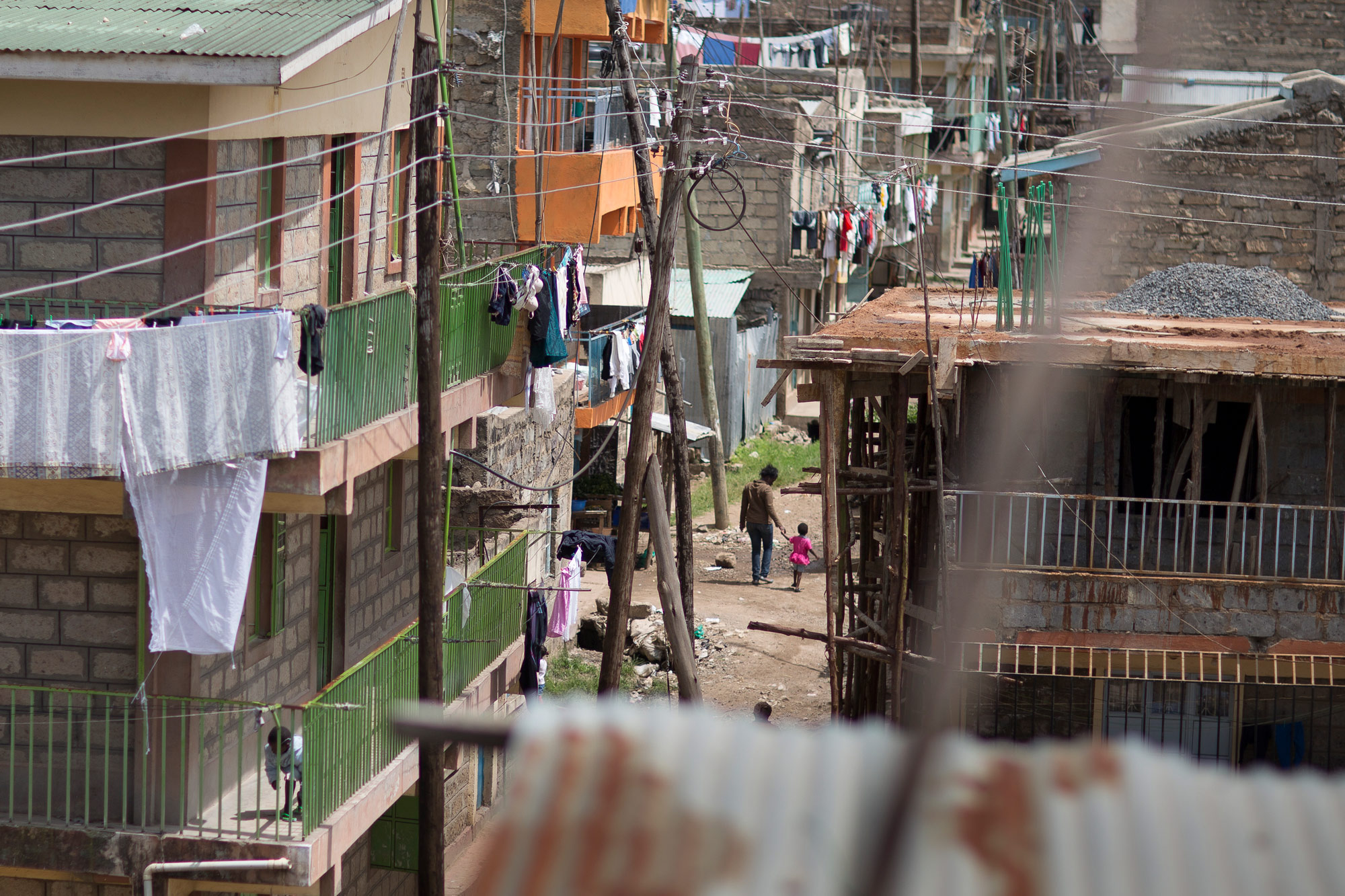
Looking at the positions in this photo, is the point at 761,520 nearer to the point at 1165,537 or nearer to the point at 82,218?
the point at 1165,537

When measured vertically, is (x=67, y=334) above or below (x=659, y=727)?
above

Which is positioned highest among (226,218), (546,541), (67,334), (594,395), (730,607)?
(226,218)

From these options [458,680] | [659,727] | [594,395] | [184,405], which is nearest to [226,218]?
[184,405]

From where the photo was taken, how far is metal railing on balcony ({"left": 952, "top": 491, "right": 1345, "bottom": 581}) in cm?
1286

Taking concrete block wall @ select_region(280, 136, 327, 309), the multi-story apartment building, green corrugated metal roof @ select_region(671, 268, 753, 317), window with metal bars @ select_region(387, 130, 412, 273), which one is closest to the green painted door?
→ the multi-story apartment building

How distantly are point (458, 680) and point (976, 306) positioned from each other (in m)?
7.09

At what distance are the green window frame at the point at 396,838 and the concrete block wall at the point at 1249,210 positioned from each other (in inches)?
450

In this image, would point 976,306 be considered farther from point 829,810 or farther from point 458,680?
point 829,810

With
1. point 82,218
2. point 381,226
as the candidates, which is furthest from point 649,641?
point 82,218

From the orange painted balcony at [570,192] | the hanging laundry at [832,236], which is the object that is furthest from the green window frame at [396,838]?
the hanging laundry at [832,236]

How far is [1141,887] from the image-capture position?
2.60m

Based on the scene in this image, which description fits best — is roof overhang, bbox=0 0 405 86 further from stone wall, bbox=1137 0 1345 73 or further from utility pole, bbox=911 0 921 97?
utility pole, bbox=911 0 921 97

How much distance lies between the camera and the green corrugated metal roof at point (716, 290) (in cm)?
3096

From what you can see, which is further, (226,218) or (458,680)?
(458,680)
